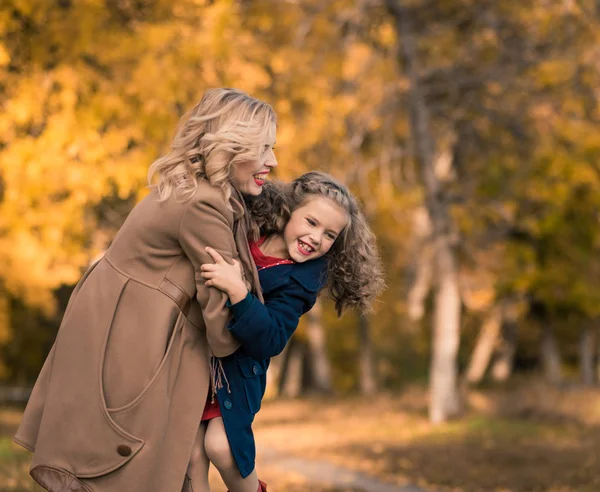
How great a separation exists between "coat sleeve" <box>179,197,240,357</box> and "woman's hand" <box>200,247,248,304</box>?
23 millimetres

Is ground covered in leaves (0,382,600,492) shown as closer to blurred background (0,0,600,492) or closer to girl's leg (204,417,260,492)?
blurred background (0,0,600,492)

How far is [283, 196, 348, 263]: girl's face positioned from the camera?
360cm

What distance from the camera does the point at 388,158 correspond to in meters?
16.7

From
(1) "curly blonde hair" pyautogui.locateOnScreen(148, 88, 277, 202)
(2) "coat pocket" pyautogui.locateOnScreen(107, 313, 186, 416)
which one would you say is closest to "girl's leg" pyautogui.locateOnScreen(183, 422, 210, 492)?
(2) "coat pocket" pyautogui.locateOnScreen(107, 313, 186, 416)

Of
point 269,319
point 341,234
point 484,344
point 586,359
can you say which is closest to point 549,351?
point 586,359

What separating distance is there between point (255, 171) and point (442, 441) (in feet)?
35.7

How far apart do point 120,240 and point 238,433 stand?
2.43 ft

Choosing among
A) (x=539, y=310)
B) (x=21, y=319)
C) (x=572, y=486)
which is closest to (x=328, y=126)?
(x=572, y=486)

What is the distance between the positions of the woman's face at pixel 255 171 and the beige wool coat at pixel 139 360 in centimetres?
16

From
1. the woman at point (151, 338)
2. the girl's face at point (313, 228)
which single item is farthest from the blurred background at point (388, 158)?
the woman at point (151, 338)

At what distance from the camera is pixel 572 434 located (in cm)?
1458

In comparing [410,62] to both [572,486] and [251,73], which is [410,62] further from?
[572,486]

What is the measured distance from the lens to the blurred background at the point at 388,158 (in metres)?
8.55

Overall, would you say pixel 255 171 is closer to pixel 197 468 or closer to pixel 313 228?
pixel 313 228
